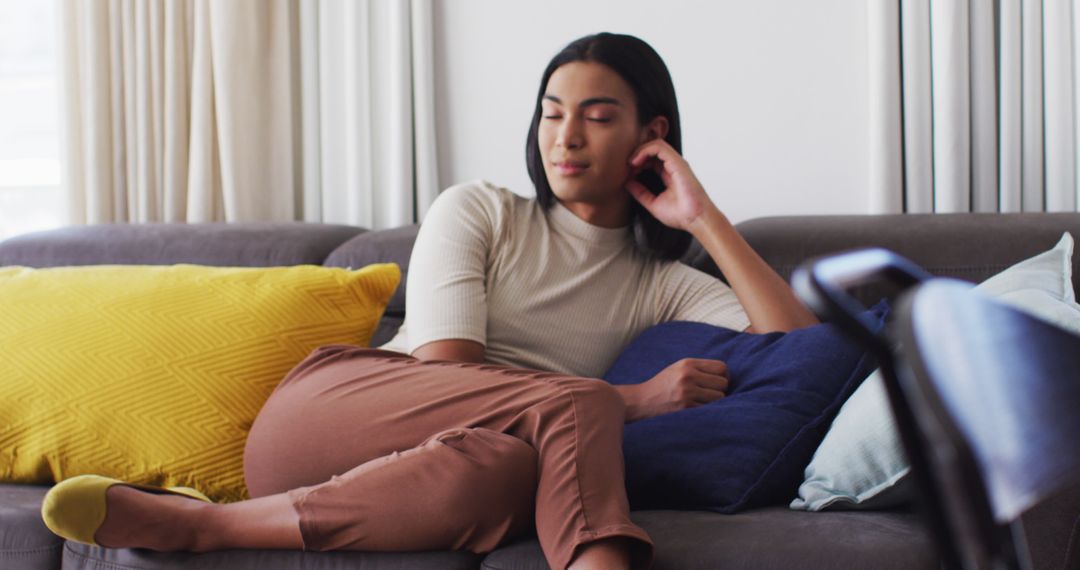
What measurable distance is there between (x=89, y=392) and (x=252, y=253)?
19.3 inches

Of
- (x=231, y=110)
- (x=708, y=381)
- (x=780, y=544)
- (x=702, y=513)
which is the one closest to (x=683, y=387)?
(x=708, y=381)

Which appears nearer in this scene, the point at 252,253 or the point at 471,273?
the point at 471,273

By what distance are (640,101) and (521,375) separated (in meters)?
0.66

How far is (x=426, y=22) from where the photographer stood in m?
2.54

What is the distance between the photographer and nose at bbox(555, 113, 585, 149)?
72.3 inches

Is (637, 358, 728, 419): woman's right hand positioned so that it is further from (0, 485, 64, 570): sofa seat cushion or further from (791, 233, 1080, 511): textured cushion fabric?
(0, 485, 64, 570): sofa seat cushion

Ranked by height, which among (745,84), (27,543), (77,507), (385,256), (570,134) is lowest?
(27,543)

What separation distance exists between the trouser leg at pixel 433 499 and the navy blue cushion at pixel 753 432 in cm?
22

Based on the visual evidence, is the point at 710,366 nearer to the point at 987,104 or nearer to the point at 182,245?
the point at 987,104

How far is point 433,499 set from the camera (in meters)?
1.29

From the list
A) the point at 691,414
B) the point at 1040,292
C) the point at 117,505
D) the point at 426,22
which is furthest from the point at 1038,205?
the point at 117,505

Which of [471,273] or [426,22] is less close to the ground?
[426,22]

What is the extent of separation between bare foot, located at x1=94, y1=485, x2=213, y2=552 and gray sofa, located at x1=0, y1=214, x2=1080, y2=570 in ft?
0.09

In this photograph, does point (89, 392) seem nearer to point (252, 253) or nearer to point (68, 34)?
point (252, 253)
